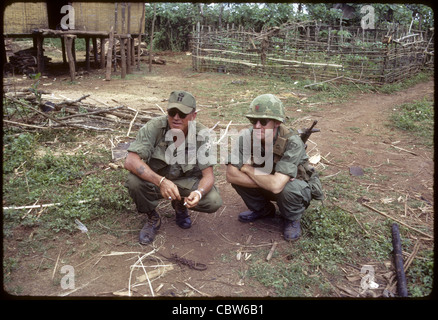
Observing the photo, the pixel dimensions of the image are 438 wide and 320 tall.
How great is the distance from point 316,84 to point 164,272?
416 inches

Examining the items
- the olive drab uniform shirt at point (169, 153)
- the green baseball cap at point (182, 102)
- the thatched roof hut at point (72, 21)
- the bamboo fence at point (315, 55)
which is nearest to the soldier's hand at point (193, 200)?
the olive drab uniform shirt at point (169, 153)

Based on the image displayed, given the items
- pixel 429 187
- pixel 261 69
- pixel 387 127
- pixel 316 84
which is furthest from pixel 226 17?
pixel 429 187

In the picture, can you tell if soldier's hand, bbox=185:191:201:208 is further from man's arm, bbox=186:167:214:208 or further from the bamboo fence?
the bamboo fence

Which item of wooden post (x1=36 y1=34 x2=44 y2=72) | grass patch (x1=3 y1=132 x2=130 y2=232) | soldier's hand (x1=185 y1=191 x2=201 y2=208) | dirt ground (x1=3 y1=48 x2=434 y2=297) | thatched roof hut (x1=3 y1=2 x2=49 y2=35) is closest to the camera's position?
dirt ground (x1=3 y1=48 x2=434 y2=297)

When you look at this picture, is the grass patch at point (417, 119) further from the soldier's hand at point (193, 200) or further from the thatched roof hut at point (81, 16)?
the thatched roof hut at point (81, 16)

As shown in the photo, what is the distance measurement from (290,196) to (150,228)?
5.11 ft

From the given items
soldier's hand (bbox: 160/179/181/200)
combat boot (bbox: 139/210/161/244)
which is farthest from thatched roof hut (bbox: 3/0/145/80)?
soldier's hand (bbox: 160/179/181/200)

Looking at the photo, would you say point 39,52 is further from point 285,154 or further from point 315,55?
point 285,154

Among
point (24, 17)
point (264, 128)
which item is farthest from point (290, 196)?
point (24, 17)

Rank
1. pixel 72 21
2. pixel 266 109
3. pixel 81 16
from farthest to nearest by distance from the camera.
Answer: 1. pixel 81 16
2. pixel 72 21
3. pixel 266 109

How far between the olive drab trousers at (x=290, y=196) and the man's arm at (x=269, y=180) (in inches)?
4.3

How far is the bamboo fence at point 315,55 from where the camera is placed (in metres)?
12.0

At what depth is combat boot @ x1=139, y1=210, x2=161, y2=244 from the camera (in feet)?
11.6

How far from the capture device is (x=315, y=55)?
12.9 meters
